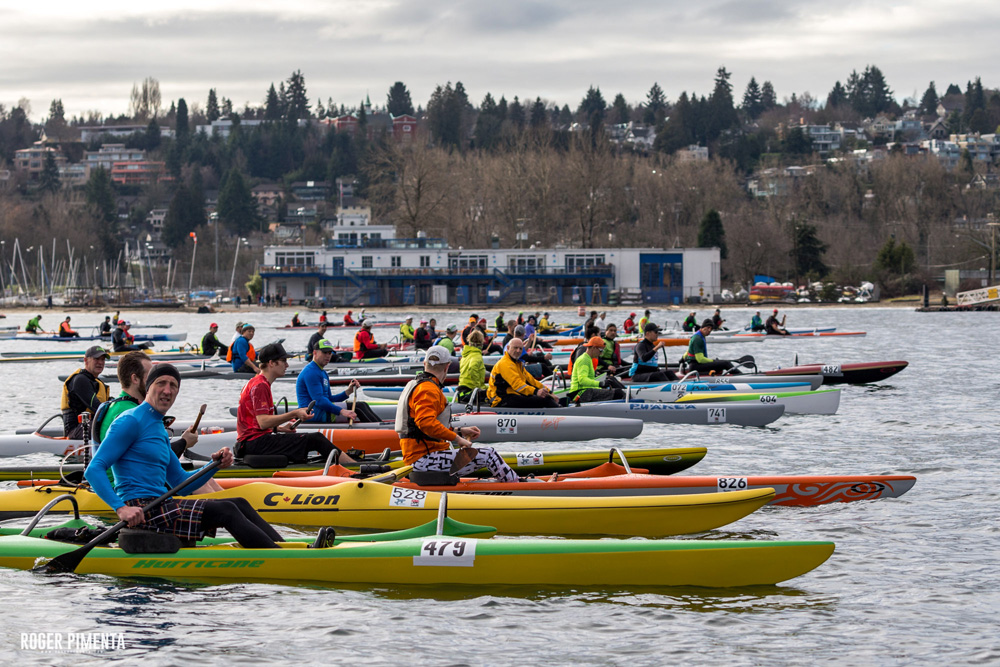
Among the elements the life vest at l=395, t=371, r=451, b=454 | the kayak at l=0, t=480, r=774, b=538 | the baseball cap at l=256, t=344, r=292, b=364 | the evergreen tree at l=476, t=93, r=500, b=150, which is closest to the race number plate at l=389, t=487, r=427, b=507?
the kayak at l=0, t=480, r=774, b=538

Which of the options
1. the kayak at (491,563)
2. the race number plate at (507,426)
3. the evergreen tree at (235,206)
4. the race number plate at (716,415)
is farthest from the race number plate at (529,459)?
the evergreen tree at (235,206)

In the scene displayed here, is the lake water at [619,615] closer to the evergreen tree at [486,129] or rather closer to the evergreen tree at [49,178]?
the evergreen tree at [486,129]

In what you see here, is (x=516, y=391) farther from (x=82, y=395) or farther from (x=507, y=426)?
(x=82, y=395)

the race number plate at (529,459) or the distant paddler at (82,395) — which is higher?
the distant paddler at (82,395)

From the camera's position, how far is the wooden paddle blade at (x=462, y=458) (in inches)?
428

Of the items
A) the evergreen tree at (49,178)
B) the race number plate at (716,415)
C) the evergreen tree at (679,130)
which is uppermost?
the evergreen tree at (679,130)

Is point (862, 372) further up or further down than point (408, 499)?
further down

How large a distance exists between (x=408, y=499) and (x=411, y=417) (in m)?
0.80

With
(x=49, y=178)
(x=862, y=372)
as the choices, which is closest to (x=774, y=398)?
(x=862, y=372)

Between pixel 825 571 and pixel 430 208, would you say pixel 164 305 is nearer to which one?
pixel 430 208

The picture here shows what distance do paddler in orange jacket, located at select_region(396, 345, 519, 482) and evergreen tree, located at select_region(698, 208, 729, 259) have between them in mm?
93075

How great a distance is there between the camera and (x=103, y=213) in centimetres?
15500

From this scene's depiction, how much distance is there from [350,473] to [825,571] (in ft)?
16.9

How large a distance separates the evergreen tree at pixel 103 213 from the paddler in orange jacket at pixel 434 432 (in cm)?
13924
